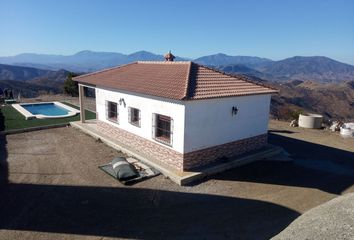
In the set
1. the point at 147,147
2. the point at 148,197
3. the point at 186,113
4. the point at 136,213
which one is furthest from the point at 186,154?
the point at 136,213

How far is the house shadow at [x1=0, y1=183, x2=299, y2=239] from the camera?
7.05 metres

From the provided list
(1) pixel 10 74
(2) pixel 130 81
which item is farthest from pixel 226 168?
(1) pixel 10 74

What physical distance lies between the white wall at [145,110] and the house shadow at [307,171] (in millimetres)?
2429

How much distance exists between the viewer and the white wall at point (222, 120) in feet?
34.0

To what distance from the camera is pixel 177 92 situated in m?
10.3

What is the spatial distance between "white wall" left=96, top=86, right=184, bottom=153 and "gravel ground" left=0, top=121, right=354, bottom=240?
160cm

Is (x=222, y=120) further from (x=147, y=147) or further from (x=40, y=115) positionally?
(x=40, y=115)

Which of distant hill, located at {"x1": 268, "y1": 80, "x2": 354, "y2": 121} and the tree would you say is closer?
the tree

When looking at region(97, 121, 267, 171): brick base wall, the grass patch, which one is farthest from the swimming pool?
region(97, 121, 267, 171): brick base wall

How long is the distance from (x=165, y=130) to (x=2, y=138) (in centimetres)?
1017

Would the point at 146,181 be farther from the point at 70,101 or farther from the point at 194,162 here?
the point at 70,101

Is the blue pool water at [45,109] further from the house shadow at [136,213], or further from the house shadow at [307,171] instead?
the house shadow at [307,171]

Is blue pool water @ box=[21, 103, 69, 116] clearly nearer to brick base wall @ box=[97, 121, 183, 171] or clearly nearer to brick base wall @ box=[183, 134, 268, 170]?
brick base wall @ box=[97, 121, 183, 171]

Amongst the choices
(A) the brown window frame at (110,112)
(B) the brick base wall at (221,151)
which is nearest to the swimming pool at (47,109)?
(A) the brown window frame at (110,112)
